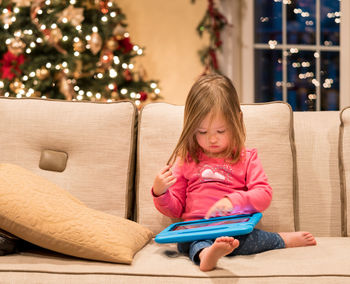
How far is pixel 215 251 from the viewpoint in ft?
4.13

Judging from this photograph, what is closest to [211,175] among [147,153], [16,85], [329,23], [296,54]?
[147,153]

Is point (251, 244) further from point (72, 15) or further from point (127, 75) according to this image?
point (72, 15)

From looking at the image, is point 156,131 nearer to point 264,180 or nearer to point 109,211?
point 109,211

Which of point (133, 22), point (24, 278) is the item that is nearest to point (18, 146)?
point (24, 278)

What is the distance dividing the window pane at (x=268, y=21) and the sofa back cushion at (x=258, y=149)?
2241 millimetres

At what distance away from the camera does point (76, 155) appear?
1.82 meters

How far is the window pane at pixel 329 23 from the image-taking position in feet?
12.9

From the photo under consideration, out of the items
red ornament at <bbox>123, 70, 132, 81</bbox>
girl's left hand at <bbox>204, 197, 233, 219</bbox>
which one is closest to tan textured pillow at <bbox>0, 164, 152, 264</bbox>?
girl's left hand at <bbox>204, 197, 233, 219</bbox>

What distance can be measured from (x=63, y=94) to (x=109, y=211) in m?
2.20

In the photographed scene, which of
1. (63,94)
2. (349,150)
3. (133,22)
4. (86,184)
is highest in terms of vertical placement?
(133,22)

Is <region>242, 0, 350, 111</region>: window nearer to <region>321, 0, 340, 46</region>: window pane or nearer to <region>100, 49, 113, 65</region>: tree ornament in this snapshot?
<region>321, 0, 340, 46</region>: window pane

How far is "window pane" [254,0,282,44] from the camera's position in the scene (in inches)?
156

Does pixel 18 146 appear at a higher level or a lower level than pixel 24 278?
higher

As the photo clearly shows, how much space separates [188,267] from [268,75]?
2.93 m
